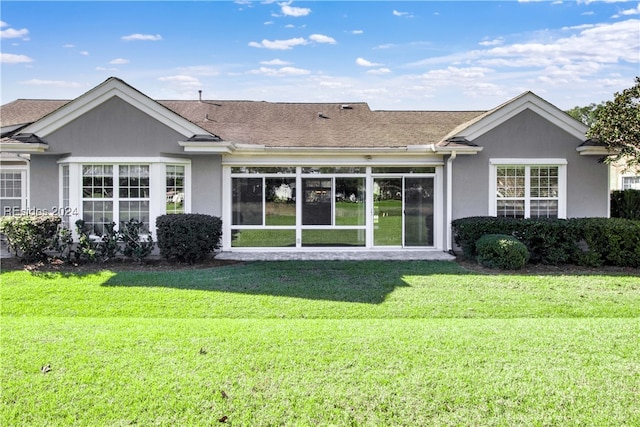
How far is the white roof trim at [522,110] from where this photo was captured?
43.3ft

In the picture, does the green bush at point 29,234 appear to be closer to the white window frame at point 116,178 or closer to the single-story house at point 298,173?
the white window frame at point 116,178

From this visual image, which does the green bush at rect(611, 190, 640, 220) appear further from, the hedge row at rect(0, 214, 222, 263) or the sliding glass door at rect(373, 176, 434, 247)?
the hedge row at rect(0, 214, 222, 263)

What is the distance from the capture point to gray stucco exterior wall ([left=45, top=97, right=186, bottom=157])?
1261cm

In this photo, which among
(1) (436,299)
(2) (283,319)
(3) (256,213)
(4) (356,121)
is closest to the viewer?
(2) (283,319)

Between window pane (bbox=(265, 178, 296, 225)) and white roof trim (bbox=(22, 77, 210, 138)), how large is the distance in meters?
2.89

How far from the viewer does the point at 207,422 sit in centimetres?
376

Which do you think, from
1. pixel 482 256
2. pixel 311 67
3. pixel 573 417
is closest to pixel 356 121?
pixel 311 67

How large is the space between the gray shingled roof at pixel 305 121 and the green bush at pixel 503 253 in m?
3.74

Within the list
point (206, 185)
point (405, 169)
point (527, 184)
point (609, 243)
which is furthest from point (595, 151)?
point (206, 185)

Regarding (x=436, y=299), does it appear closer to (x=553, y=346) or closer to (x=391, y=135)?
(x=553, y=346)

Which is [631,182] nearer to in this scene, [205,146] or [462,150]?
[462,150]

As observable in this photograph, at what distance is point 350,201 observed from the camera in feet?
46.9

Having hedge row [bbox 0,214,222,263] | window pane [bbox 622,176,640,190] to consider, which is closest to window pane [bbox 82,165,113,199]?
hedge row [bbox 0,214,222,263]

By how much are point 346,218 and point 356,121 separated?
467 centimetres
